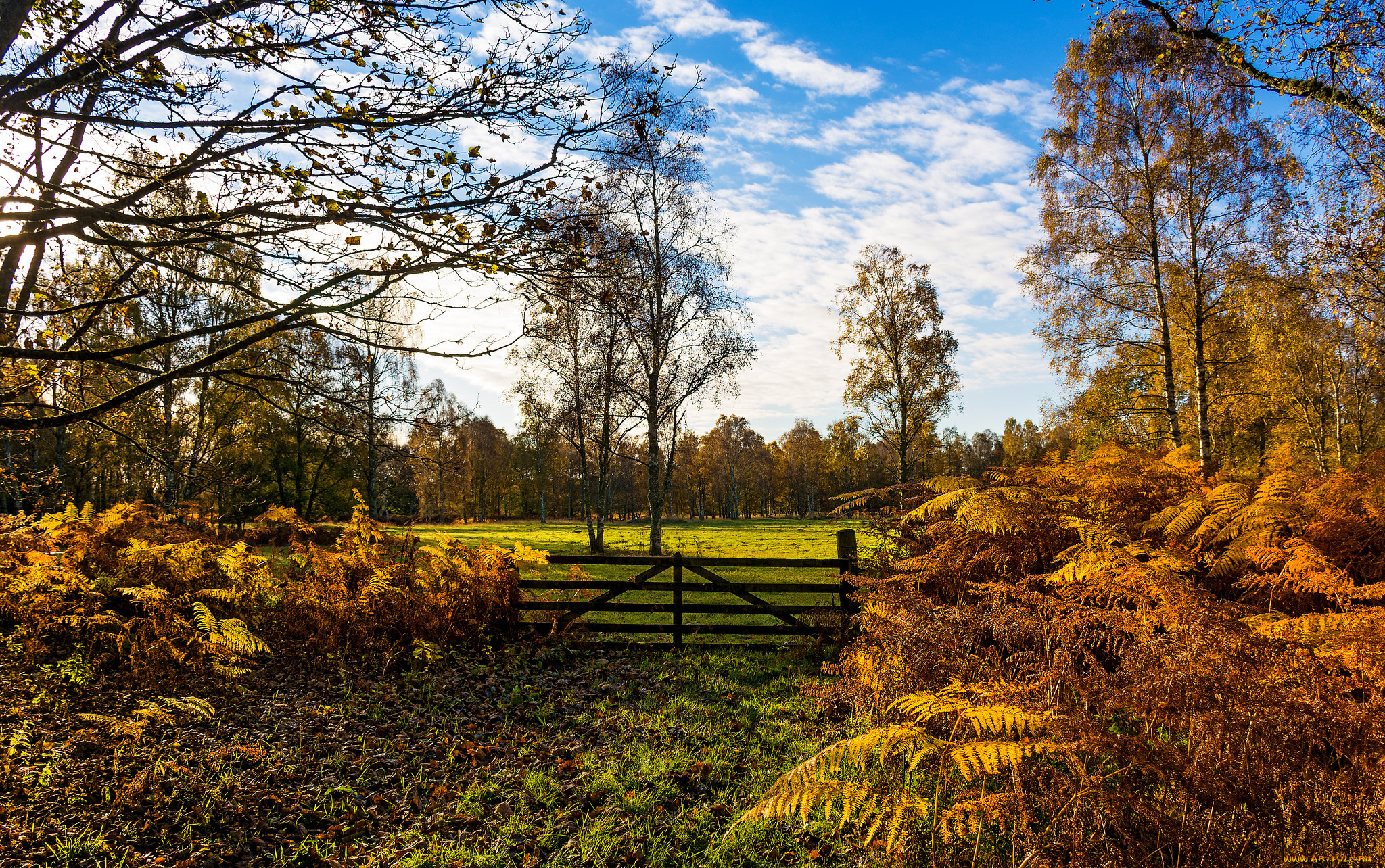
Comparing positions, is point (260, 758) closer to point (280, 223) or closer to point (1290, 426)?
point (280, 223)

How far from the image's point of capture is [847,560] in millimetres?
7520

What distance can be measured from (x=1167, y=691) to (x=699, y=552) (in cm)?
1701

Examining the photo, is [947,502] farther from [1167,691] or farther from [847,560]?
[1167,691]

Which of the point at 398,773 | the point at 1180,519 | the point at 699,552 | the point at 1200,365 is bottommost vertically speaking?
the point at 699,552

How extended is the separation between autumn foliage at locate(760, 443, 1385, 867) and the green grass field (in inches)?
137

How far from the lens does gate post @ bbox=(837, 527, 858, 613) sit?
24.1 ft

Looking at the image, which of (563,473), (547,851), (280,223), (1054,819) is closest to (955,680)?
(1054,819)

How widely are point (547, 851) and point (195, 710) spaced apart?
2784mm

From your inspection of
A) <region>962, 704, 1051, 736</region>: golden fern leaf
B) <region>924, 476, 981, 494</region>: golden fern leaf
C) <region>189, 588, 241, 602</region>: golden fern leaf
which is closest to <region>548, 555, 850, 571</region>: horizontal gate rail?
<region>924, 476, 981, 494</region>: golden fern leaf

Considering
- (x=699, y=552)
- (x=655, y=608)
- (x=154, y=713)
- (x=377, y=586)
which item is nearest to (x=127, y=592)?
(x=154, y=713)

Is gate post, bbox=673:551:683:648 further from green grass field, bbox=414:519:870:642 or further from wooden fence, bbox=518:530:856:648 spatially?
green grass field, bbox=414:519:870:642

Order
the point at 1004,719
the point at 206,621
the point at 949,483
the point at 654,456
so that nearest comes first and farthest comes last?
1. the point at 1004,719
2. the point at 206,621
3. the point at 949,483
4. the point at 654,456

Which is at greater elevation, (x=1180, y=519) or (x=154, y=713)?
(x=1180, y=519)

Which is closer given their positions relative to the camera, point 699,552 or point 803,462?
point 699,552
